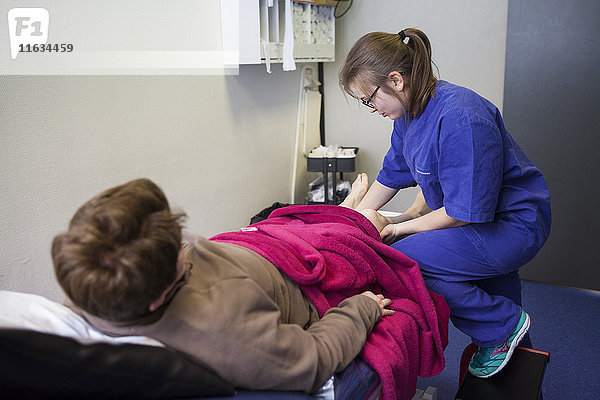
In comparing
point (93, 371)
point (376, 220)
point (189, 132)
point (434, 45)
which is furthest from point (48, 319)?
point (434, 45)

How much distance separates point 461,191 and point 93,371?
1.04m

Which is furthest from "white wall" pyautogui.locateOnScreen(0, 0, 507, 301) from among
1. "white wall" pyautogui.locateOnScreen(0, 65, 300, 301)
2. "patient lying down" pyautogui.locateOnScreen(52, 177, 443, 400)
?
"patient lying down" pyautogui.locateOnScreen(52, 177, 443, 400)

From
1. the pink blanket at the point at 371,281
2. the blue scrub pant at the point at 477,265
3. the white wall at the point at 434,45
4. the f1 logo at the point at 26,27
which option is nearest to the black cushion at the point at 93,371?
the pink blanket at the point at 371,281

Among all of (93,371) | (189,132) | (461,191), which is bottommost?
(93,371)

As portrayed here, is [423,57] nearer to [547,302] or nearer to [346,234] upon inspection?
[346,234]

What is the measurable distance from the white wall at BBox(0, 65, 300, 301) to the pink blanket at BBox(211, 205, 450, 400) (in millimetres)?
738

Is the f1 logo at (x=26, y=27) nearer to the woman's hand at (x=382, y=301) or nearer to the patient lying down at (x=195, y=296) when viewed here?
the patient lying down at (x=195, y=296)

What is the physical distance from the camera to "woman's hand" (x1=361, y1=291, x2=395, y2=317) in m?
1.21

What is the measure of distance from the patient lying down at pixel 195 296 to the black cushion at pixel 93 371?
0.04 m

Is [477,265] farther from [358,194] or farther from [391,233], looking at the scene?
[358,194]

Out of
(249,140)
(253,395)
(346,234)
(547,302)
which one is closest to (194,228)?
(249,140)

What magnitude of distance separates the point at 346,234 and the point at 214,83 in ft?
4.47

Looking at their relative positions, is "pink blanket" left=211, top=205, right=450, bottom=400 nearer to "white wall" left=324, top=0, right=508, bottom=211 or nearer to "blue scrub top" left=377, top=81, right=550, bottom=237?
"blue scrub top" left=377, top=81, right=550, bottom=237

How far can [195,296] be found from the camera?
2.89ft
